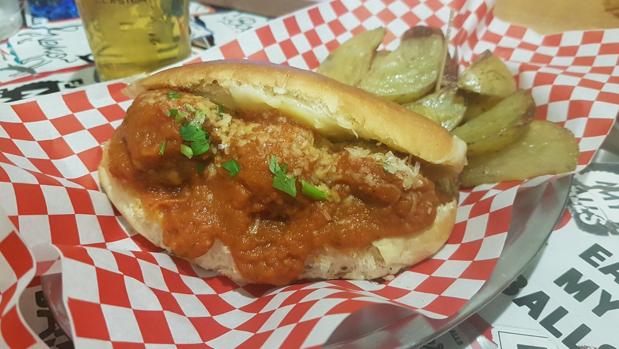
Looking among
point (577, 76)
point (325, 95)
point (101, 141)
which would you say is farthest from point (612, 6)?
point (101, 141)

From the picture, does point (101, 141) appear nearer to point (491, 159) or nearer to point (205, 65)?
point (205, 65)

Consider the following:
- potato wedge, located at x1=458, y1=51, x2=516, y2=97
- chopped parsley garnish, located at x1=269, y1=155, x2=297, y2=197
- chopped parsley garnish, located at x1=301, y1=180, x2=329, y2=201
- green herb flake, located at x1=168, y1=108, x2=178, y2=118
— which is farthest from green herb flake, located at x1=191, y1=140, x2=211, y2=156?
potato wedge, located at x1=458, y1=51, x2=516, y2=97

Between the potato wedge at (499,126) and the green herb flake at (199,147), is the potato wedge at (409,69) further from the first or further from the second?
the green herb flake at (199,147)

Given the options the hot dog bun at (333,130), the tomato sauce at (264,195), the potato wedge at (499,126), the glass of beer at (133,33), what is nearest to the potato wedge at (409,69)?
the potato wedge at (499,126)

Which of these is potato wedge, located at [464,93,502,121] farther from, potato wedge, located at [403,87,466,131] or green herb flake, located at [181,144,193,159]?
green herb flake, located at [181,144,193,159]

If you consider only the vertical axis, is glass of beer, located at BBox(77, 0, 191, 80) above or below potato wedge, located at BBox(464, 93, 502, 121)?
above

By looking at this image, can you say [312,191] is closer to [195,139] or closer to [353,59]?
[195,139]

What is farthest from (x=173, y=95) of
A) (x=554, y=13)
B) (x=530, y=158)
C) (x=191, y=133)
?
(x=554, y=13)
